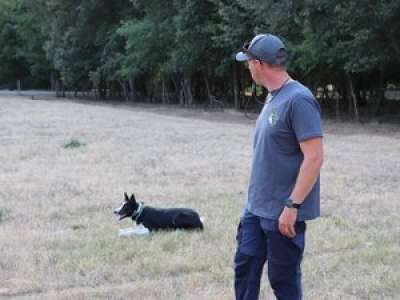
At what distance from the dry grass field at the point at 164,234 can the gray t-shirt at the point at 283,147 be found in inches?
61.2

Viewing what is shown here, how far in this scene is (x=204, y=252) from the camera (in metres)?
6.35

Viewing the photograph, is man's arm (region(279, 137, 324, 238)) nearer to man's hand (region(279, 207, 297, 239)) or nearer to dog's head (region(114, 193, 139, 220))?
man's hand (region(279, 207, 297, 239))

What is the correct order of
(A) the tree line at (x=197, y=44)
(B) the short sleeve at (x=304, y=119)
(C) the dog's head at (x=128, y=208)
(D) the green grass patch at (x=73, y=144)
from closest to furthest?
(B) the short sleeve at (x=304, y=119), (C) the dog's head at (x=128, y=208), (D) the green grass patch at (x=73, y=144), (A) the tree line at (x=197, y=44)

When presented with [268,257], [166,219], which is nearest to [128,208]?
[166,219]

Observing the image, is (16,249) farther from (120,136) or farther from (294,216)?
(120,136)

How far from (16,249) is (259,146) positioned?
11.8ft

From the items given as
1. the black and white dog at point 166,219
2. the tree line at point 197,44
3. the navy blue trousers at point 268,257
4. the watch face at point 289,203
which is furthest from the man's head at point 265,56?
the tree line at point 197,44

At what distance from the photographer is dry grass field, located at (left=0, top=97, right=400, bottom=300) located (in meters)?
5.46

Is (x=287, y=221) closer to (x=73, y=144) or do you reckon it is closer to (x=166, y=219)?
(x=166, y=219)

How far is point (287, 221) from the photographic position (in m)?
3.66

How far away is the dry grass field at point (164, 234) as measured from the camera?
546 centimetres

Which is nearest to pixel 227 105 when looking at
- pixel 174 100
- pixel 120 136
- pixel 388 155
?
pixel 174 100

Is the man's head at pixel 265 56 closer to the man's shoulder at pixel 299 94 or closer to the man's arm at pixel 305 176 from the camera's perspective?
the man's shoulder at pixel 299 94

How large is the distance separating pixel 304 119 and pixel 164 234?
367 centimetres
